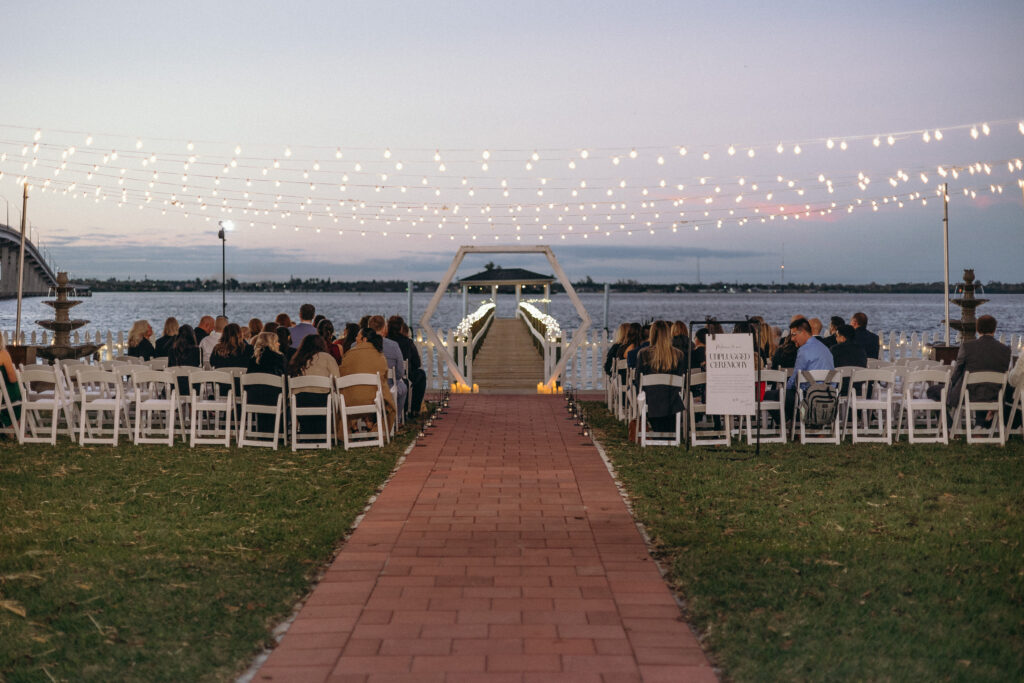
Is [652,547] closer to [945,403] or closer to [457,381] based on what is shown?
[945,403]

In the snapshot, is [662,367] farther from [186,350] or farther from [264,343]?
[186,350]

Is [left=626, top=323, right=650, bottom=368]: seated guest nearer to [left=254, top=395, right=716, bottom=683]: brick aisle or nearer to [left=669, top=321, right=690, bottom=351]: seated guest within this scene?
[left=669, top=321, right=690, bottom=351]: seated guest

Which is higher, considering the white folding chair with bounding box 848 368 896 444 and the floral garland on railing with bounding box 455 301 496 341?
the floral garland on railing with bounding box 455 301 496 341

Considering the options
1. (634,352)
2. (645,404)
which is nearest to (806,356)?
(645,404)

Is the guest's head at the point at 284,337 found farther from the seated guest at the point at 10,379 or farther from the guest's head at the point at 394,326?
the seated guest at the point at 10,379

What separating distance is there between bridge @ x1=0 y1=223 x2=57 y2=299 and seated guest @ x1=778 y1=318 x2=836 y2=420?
2565 inches

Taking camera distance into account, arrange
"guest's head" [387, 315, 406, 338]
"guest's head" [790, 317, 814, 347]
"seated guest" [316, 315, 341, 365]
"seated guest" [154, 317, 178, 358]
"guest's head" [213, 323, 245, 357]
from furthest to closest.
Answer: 1. "seated guest" [154, 317, 178, 358]
2. "guest's head" [387, 315, 406, 338]
3. "seated guest" [316, 315, 341, 365]
4. "guest's head" [213, 323, 245, 357]
5. "guest's head" [790, 317, 814, 347]

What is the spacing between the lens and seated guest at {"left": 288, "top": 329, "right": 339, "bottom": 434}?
373 inches

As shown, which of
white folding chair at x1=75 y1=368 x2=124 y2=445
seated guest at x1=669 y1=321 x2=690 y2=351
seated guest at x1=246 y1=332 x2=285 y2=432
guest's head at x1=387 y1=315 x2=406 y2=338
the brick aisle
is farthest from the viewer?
guest's head at x1=387 y1=315 x2=406 y2=338

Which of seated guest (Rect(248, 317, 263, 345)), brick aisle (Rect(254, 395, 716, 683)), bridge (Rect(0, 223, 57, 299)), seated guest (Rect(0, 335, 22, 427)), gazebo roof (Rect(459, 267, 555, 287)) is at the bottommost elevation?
brick aisle (Rect(254, 395, 716, 683))

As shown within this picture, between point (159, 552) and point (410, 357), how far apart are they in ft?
22.8

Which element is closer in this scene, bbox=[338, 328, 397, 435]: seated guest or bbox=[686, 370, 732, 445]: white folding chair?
bbox=[686, 370, 732, 445]: white folding chair

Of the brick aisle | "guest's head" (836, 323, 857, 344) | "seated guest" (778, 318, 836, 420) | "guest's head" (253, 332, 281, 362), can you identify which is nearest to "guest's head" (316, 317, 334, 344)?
"guest's head" (253, 332, 281, 362)

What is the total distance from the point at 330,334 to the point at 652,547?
6526 millimetres
